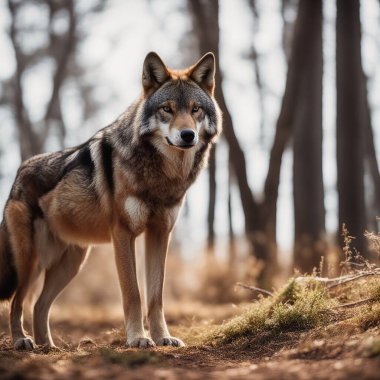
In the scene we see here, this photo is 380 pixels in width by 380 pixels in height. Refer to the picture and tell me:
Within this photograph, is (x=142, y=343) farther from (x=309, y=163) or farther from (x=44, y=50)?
(x=44, y=50)

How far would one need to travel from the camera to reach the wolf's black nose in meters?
5.18

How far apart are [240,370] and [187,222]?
22.6 m

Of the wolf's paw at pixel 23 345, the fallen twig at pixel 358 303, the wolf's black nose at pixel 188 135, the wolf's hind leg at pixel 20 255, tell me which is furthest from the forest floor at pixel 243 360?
the wolf's black nose at pixel 188 135

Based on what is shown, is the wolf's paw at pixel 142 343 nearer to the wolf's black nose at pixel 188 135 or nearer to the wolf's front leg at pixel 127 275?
the wolf's front leg at pixel 127 275

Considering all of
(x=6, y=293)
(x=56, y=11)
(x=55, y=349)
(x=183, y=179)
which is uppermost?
(x=56, y=11)

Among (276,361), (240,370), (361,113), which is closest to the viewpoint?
(240,370)

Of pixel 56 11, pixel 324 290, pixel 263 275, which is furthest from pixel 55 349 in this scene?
pixel 56 11

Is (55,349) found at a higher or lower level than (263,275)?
higher

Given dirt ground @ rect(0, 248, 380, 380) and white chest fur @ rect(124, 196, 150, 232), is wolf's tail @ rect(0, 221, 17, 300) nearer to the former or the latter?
dirt ground @ rect(0, 248, 380, 380)

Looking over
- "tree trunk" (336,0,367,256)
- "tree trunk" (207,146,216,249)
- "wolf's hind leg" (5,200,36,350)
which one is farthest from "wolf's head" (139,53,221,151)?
"tree trunk" (207,146,216,249)

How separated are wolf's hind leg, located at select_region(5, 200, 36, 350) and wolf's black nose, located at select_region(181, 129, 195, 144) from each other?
1.98 m

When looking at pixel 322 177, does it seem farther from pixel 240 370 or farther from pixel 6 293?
pixel 240 370

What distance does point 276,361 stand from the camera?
12.7 feet

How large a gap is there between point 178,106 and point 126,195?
0.96 m
